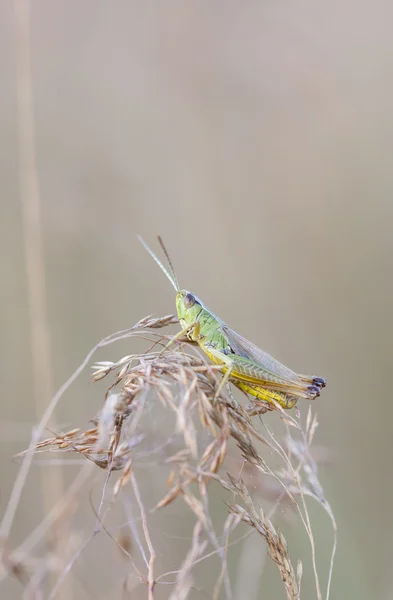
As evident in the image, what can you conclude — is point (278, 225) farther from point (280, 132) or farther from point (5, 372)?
point (5, 372)

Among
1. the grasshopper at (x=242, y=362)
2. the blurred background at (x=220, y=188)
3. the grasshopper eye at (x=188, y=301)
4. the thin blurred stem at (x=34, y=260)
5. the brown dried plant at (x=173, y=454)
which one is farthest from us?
the blurred background at (x=220, y=188)

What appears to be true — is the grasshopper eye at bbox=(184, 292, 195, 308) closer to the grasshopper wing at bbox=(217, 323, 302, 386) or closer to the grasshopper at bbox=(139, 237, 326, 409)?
the grasshopper at bbox=(139, 237, 326, 409)

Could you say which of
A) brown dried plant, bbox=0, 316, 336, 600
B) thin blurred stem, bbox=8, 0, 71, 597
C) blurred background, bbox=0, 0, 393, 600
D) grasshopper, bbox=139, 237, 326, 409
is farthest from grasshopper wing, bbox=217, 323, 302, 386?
blurred background, bbox=0, 0, 393, 600

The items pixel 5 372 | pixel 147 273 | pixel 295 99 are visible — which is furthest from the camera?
pixel 295 99

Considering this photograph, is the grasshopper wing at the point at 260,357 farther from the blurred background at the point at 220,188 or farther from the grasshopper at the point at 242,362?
the blurred background at the point at 220,188

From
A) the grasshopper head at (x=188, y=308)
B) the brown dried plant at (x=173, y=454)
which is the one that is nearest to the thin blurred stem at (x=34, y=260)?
the grasshopper head at (x=188, y=308)

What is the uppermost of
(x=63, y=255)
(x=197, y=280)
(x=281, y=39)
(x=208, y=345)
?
(x=281, y=39)

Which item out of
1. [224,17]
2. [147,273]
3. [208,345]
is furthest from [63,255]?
[224,17]
